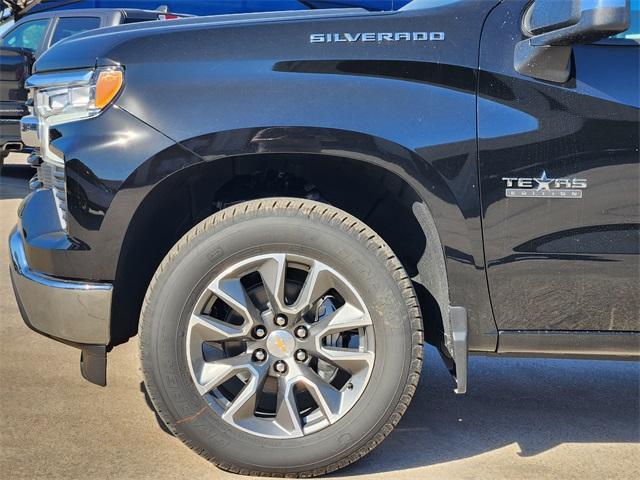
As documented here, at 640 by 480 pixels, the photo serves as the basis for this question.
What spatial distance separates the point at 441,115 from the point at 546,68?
376mm

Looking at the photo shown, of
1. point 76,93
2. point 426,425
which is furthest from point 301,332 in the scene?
point 76,93

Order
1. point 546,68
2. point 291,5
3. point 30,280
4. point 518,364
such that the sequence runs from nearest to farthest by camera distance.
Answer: point 546,68 < point 30,280 < point 518,364 < point 291,5

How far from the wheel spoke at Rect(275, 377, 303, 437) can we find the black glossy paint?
657 mm

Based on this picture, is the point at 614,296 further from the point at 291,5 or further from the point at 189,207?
the point at 291,5

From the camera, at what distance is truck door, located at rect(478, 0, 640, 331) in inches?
106

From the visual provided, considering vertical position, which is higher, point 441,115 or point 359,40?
point 359,40

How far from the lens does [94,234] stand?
9.07 ft

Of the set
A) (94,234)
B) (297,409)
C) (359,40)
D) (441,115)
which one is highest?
(359,40)

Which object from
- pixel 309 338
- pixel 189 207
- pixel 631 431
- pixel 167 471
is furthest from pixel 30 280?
pixel 631 431

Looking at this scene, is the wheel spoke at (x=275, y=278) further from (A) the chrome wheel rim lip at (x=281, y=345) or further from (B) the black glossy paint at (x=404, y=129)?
(B) the black glossy paint at (x=404, y=129)

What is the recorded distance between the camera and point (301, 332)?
2783 mm

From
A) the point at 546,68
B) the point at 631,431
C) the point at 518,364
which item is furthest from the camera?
the point at 518,364

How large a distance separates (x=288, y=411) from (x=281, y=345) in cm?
23

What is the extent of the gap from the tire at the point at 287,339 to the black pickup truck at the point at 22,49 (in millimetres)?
7465
